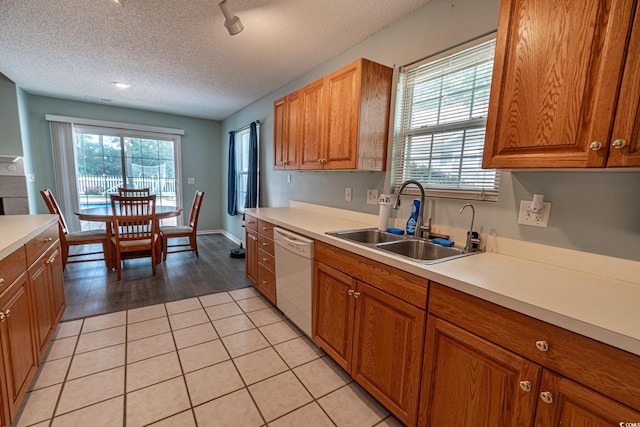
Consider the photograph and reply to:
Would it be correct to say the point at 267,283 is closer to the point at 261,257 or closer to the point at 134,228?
the point at 261,257

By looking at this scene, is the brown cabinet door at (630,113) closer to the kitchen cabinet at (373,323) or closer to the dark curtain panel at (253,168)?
the kitchen cabinet at (373,323)

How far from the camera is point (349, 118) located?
198 centimetres

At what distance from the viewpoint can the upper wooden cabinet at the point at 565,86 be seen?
880 mm

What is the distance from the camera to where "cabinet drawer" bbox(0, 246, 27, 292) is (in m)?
1.22

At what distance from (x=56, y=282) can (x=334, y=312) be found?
2143 mm

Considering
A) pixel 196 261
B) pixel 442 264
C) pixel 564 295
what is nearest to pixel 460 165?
pixel 442 264

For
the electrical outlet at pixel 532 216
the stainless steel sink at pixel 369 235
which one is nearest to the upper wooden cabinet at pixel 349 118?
the stainless steel sink at pixel 369 235

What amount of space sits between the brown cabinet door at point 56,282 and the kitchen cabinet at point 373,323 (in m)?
1.89

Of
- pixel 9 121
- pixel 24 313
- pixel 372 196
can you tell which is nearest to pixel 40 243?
pixel 24 313

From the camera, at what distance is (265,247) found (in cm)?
256

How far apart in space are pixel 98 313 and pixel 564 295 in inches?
126

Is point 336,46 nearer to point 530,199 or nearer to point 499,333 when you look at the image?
point 530,199

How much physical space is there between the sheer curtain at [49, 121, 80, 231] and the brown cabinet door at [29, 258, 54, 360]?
11.7 feet

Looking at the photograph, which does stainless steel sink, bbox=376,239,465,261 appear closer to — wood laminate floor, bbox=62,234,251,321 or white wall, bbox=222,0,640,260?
white wall, bbox=222,0,640,260
